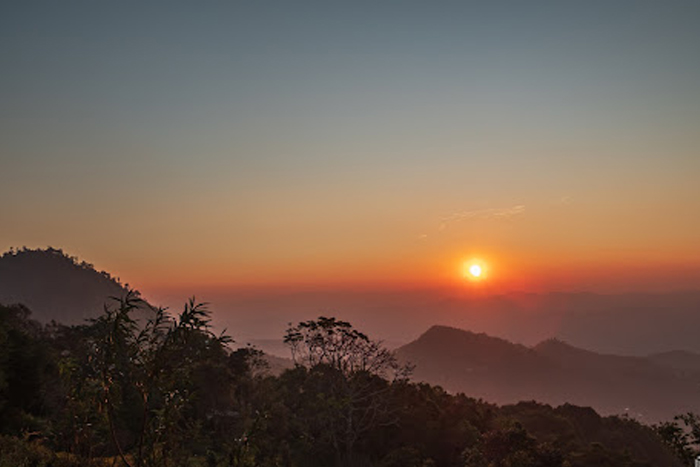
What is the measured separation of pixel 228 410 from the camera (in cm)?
3428

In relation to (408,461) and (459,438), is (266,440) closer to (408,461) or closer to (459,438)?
(408,461)

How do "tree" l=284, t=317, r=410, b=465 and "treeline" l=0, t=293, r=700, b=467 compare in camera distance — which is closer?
"treeline" l=0, t=293, r=700, b=467

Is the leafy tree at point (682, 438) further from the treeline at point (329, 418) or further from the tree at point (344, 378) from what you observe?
the tree at point (344, 378)

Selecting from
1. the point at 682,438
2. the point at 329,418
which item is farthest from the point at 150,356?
the point at 329,418

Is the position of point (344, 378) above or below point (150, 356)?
below

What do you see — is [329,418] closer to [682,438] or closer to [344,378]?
[344,378]

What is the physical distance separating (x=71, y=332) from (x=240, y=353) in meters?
15.4

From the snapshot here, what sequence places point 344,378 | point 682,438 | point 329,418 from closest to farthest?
point 682,438 → point 329,418 → point 344,378

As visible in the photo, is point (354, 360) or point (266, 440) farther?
point (354, 360)

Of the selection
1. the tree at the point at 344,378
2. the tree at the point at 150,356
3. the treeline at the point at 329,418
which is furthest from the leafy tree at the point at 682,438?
the tree at the point at 150,356

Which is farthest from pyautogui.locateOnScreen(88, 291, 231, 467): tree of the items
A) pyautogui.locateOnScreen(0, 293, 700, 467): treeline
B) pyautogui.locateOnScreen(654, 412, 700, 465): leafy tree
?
pyautogui.locateOnScreen(654, 412, 700, 465): leafy tree

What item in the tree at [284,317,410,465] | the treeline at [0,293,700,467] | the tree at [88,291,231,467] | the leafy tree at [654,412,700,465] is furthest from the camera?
the tree at [284,317,410,465]

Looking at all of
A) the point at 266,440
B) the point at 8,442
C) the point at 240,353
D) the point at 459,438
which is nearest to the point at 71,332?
the point at 240,353

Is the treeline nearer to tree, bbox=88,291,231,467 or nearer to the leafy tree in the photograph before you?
the leafy tree
